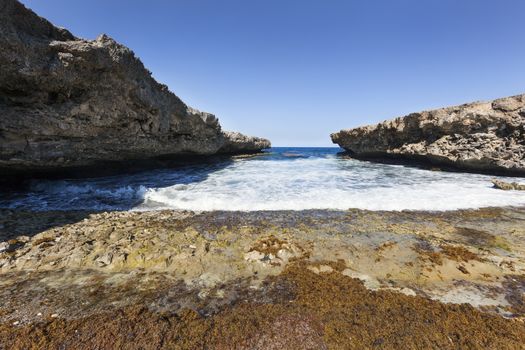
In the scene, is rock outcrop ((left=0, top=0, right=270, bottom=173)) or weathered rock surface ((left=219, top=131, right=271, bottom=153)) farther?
weathered rock surface ((left=219, top=131, right=271, bottom=153))

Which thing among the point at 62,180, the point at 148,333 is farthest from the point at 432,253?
the point at 62,180

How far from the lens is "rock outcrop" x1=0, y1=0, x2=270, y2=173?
6.42m

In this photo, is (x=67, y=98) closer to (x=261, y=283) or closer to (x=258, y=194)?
(x=258, y=194)

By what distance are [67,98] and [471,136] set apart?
721 inches

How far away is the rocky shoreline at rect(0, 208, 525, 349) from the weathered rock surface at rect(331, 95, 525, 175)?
9.17 meters

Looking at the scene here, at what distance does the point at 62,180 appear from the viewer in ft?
34.4

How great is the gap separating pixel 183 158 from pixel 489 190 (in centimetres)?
1540

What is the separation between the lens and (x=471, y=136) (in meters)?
13.6

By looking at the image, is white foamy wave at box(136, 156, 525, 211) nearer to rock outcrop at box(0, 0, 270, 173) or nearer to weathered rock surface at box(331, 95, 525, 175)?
weathered rock surface at box(331, 95, 525, 175)

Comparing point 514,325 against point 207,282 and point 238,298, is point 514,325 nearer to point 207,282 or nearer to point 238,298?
point 238,298

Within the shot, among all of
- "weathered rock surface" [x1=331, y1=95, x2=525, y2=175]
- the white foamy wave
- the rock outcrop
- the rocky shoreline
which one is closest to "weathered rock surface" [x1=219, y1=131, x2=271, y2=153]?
the rock outcrop

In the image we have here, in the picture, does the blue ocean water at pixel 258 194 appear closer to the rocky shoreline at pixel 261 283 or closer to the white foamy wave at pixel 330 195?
the white foamy wave at pixel 330 195

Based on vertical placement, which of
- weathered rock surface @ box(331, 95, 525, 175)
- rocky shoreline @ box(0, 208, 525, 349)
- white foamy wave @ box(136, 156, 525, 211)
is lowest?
rocky shoreline @ box(0, 208, 525, 349)

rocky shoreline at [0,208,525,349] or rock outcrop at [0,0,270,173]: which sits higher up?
rock outcrop at [0,0,270,173]
